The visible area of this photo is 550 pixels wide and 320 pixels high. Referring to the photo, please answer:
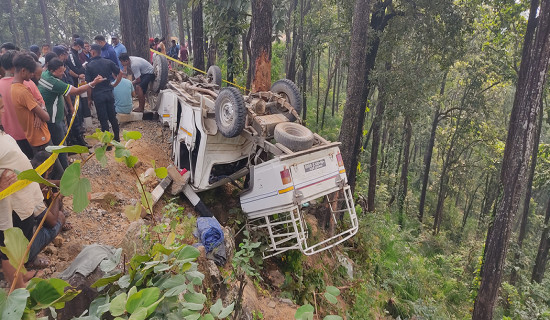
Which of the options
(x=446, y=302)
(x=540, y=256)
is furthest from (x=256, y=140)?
(x=540, y=256)

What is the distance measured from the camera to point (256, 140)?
5273 millimetres

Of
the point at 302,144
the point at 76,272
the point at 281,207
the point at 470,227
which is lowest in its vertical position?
the point at 470,227

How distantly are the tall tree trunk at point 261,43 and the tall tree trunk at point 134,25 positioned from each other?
11.4ft

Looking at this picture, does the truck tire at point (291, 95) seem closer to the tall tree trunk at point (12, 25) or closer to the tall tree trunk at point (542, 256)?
the tall tree trunk at point (542, 256)

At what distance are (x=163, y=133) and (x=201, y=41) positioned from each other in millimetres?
5404

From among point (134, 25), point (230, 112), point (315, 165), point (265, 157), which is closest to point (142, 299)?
point (315, 165)

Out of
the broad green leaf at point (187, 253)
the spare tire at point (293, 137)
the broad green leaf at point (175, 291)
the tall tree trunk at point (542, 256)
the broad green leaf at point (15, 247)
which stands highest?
the broad green leaf at point (15, 247)

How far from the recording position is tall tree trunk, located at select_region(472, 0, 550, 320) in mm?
5242

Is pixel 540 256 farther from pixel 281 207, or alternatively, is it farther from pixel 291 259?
pixel 281 207

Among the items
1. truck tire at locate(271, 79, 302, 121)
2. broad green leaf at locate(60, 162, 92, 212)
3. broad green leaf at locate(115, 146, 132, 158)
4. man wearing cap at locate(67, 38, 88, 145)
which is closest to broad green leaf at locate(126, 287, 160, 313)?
broad green leaf at locate(60, 162, 92, 212)

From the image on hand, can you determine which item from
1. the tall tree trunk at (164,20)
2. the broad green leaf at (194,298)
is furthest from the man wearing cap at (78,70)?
the tall tree trunk at (164,20)

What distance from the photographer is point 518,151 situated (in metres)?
5.70

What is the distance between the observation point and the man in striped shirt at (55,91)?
4578mm

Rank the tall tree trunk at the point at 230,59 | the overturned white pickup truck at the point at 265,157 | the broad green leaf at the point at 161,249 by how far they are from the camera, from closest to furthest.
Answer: the broad green leaf at the point at 161,249, the overturned white pickup truck at the point at 265,157, the tall tree trunk at the point at 230,59
